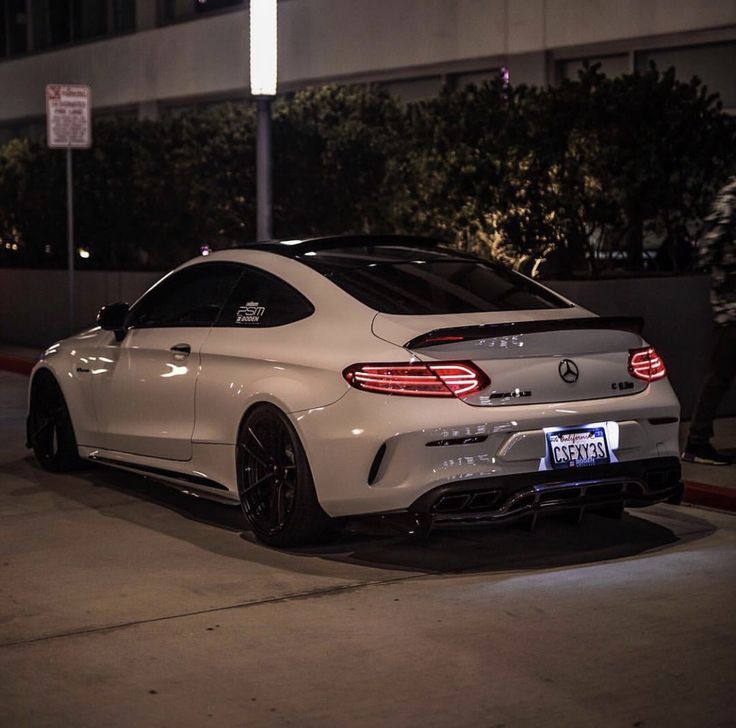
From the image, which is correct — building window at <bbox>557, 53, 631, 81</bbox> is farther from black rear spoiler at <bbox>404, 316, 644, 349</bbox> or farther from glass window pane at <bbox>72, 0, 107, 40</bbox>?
glass window pane at <bbox>72, 0, 107, 40</bbox>

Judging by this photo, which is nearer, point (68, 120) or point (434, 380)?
point (434, 380)

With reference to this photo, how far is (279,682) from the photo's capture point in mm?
5723

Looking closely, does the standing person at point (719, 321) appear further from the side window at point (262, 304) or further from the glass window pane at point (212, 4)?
the glass window pane at point (212, 4)

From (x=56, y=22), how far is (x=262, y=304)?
26.8m

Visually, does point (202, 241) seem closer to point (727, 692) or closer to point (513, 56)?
point (513, 56)

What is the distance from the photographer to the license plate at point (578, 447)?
7469mm

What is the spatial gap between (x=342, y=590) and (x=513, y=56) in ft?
47.3

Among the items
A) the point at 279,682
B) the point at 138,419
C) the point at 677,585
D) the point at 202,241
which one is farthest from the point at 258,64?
the point at 279,682

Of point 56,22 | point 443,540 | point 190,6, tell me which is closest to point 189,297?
point 443,540

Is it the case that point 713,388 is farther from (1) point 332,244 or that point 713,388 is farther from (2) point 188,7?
(2) point 188,7

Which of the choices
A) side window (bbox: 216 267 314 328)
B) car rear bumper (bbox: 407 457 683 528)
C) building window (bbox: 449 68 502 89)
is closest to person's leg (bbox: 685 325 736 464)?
car rear bumper (bbox: 407 457 683 528)

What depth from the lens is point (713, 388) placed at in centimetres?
1030

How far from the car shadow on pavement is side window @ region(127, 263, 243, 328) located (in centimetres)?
112

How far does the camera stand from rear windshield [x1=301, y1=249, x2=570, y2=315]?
26.4 feet
